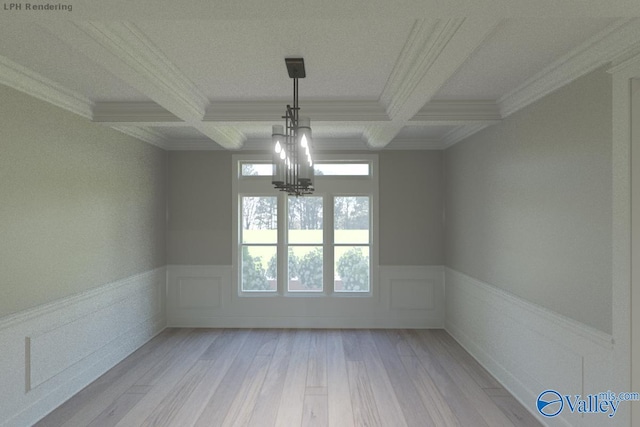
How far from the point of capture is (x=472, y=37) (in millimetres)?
1960

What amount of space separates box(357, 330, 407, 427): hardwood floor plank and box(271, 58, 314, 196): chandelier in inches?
74.8

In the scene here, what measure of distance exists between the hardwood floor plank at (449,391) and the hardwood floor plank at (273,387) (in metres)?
1.44

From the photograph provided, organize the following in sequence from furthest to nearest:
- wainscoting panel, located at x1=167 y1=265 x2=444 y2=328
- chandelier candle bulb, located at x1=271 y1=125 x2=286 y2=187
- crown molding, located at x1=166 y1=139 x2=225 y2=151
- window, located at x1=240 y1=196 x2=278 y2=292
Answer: window, located at x1=240 y1=196 x2=278 y2=292 < wainscoting panel, located at x1=167 y1=265 x2=444 y2=328 < crown molding, located at x1=166 y1=139 x2=225 y2=151 < chandelier candle bulb, located at x1=271 y1=125 x2=286 y2=187

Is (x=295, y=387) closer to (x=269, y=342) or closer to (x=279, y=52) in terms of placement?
(x=269, y=342)

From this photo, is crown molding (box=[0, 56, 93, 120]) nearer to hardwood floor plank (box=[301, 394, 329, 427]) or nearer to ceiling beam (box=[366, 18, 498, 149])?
ceiling beam (box=[366, 18, 498, 149])

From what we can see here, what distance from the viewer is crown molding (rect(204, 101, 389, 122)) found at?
3535 millimetres

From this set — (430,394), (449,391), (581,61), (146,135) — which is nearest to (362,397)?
(430,394)

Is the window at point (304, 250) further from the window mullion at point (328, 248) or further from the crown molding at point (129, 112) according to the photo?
the crown molding at point (129, 112)

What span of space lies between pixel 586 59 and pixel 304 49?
1781 mm

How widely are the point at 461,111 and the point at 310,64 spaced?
1654 mm

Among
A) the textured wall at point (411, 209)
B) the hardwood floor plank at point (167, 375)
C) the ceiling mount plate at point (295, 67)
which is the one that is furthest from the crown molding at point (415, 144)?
the hardwood floor plank at point (167, 375)

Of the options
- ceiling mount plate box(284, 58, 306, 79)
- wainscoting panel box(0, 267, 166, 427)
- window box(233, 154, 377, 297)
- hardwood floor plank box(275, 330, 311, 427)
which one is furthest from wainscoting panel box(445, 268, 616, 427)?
wainscoting panel box(0, 267, 166, 427)

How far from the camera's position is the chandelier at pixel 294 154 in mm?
2395

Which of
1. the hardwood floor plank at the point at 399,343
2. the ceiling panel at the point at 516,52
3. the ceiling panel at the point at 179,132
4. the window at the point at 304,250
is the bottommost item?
the hardwood floor plank at the point at 399,343
